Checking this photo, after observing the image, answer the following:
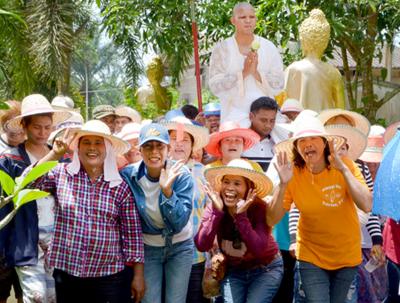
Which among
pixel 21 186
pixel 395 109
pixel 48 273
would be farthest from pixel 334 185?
pixel 395 109

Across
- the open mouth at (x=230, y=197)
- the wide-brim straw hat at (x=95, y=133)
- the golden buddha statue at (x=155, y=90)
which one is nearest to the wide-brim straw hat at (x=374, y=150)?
the open mouth at (x=230, y=197)

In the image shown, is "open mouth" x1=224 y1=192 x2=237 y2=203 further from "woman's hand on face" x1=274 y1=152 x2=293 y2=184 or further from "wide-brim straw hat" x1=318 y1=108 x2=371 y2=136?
"wide-brim straw hat" x1=318 y1=108 x2=371 y2=136

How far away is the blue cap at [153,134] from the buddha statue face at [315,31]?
2936mm

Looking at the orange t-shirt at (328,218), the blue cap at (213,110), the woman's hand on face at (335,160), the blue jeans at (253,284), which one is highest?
the blue cap at (213,110)

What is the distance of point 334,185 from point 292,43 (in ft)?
17.9

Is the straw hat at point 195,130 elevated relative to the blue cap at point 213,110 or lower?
lower

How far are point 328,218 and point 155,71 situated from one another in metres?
7.34

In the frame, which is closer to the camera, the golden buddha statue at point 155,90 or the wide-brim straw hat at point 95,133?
the wide-brim straw hat at point 95,133

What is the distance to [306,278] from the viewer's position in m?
4.13

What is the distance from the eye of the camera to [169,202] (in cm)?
407

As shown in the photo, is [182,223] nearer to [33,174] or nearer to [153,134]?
[153,134]

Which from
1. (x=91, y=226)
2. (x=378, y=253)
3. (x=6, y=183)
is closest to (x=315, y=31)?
(x=378, y=253)

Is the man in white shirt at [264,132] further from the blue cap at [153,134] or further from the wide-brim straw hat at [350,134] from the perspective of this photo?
the blue cap at [153,134]

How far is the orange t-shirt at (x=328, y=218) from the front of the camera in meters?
4.06
